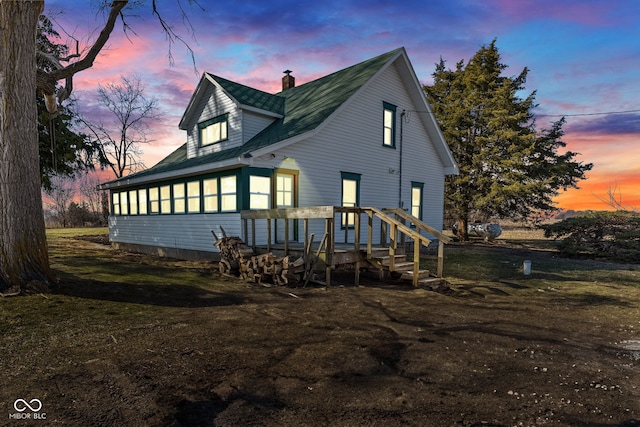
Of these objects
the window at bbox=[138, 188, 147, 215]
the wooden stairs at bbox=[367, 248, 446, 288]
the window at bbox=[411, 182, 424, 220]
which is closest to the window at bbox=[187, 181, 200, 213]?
the window at bbox=[138, 188, 147, 215]

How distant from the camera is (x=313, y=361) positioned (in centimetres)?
411

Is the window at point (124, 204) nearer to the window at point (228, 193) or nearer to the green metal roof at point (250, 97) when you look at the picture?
the green metal roof at point (250, 97)

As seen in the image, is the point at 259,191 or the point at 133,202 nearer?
the point at 259,191

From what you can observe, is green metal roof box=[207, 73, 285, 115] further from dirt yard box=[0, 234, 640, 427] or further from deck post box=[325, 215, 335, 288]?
dirt yard box=[0, 234, 640, 427]

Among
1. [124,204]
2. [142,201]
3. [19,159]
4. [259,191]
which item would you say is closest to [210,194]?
[259,191]

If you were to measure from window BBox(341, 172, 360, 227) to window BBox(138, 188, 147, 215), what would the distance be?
9816 mm

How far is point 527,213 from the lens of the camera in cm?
2483

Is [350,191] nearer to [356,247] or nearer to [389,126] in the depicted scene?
[389,126]

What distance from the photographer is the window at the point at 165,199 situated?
48.9 feet

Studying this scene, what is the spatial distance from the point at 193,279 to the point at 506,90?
78.0 feet

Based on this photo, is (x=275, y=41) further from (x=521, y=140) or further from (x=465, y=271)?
(x=521, y=140)

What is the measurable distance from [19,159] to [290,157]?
24.2 feet

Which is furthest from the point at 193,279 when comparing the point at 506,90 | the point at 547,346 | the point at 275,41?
the point at 506,90

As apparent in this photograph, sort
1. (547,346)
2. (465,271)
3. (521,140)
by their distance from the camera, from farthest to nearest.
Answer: (521,140)
(465,271)
(547,346)
